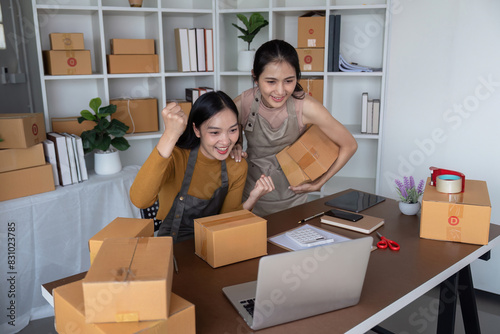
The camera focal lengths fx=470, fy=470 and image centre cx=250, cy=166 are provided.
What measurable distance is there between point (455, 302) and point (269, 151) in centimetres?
106

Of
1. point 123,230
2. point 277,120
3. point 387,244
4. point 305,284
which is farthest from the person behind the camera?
point 277,120

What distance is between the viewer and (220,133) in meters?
1.96

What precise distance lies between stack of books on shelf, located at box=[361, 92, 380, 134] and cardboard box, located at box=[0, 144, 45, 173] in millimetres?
2208

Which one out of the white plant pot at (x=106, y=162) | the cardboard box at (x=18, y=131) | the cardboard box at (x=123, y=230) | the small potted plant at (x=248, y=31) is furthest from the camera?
the small potted plant at (x=248, y=31)

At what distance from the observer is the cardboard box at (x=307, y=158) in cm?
221

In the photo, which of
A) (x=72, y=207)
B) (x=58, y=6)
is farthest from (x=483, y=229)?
(x=58, y=6)

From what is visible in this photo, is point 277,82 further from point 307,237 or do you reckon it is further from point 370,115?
point 370,115

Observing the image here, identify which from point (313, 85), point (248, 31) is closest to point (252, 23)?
point (248, 31)

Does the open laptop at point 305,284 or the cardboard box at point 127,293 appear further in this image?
the open laptop at point 305,284

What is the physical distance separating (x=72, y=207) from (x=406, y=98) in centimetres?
239

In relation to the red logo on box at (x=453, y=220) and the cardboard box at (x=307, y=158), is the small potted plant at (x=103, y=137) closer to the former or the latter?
the cardboard box at (x=307, y=158)

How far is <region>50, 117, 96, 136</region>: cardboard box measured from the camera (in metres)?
3.19

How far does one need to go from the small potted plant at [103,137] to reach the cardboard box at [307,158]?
4.44 ft

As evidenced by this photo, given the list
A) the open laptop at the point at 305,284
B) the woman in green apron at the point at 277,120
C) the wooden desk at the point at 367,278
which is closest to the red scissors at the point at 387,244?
the wooden desk at the point at 367,278
